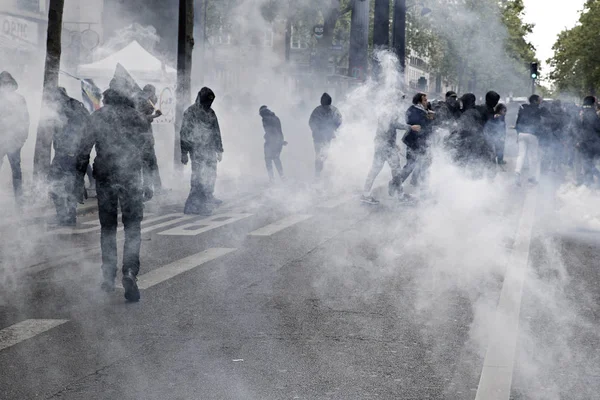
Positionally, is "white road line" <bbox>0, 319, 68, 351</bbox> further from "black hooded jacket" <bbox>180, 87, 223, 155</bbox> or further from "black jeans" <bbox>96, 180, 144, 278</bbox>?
"black hooded jacket" <bbox>180, 87, 223, 155</bbox>

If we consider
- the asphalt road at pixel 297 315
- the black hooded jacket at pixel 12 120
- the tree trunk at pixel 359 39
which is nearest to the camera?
the asphalt road at pixel 297 315

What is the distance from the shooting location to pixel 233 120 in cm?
2714

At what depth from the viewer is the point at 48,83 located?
585 inches

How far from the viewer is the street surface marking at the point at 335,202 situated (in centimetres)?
1422

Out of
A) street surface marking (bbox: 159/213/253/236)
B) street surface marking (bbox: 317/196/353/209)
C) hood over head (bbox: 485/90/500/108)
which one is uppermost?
hood over head (bbox: 485/90/500/108)

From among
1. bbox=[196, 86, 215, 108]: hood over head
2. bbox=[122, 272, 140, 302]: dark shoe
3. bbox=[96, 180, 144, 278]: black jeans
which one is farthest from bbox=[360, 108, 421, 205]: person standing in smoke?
bbox=[122, 272, 140, 302]: dark shoe

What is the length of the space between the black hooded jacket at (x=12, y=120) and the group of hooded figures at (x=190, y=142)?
13 millimetres

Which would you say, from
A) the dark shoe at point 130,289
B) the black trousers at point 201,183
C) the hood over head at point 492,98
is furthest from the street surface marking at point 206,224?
the hood over head at point 492,98

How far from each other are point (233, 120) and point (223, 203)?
478 inches

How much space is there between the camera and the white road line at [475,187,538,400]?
466cm

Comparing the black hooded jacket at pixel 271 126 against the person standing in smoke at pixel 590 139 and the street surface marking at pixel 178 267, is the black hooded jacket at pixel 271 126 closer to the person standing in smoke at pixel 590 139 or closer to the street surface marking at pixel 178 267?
the person standing in smoke at pixel 590 139

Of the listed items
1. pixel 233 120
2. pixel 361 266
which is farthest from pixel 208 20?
pixel 361 266

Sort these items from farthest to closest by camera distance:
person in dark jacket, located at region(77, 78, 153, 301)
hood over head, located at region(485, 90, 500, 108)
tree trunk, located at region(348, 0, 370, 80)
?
tree trunk, located at region(348, 0, 370, 80) < hood over head, located at region(485, 90, 500, 108) < person in dark jacket, located at region(77, 78, 153, 301)

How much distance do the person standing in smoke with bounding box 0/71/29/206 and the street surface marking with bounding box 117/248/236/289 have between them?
14.5ft
